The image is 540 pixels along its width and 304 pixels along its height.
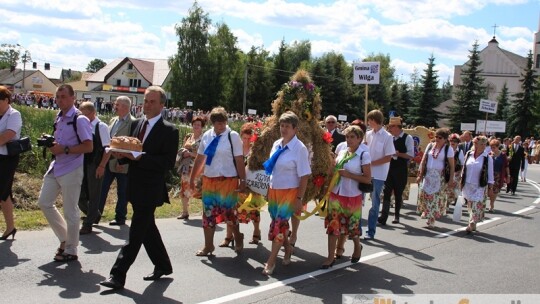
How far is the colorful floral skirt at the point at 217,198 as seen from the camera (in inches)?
318

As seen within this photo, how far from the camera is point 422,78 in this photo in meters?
58.7

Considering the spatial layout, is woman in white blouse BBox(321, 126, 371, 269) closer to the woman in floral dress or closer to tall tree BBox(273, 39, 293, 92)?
the woman in floral dress

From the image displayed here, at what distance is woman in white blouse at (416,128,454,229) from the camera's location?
1181 cm

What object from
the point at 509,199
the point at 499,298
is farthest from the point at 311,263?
the point at 509,199

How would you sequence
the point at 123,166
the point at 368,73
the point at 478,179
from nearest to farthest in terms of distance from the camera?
the point at 123,166 < the point at 478,179 < the point at 368,73

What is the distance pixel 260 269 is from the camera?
7770 millimetres

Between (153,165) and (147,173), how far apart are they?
0.13 meters

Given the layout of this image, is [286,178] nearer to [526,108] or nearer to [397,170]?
[397,170]

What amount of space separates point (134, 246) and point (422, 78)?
182ft

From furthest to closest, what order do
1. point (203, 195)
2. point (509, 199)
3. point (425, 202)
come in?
point (509, 199) → point (425, 202) → point (203, 195)

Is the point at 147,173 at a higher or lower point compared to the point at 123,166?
higher

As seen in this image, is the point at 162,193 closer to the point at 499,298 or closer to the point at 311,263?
the point at 311,263

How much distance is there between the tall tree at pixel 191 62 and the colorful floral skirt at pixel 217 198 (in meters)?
69.2

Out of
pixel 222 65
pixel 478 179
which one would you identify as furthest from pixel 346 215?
pixel 222 65
